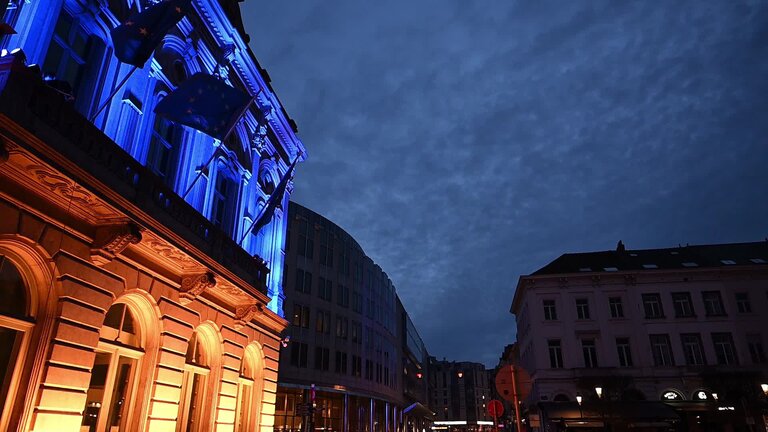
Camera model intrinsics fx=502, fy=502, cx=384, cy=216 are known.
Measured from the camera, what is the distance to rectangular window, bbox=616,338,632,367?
138ft

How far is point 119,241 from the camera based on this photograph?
10406 mm

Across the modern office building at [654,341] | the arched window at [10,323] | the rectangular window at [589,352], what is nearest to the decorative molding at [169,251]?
the arched window at [10,323]

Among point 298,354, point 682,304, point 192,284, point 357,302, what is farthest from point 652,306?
point 192,284

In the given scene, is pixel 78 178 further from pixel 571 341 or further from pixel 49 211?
pixel 571 341

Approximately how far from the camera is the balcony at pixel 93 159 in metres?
8.54

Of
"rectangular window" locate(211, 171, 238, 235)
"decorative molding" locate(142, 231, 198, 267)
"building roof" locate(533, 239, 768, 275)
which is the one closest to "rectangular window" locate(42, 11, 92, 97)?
"decorative molding" locate(142, 231, 198, 267)

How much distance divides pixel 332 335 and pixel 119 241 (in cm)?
3911

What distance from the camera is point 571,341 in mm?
42969

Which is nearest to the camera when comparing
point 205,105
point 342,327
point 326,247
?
point 205,105

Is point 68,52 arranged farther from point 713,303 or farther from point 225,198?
point 713,303

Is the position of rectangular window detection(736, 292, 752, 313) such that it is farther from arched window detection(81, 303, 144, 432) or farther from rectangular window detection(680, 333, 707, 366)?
arched window detection(81, 303, 144, 432)

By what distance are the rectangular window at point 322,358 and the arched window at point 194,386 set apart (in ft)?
100

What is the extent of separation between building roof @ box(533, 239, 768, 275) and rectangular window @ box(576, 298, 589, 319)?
9.62ft

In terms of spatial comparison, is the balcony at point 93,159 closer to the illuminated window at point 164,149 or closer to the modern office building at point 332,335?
the illuminated window at point 164,149
